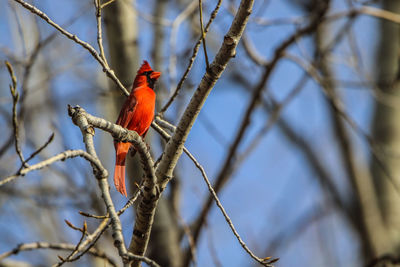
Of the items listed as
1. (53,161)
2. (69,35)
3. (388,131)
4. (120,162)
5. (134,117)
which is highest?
(388,131)

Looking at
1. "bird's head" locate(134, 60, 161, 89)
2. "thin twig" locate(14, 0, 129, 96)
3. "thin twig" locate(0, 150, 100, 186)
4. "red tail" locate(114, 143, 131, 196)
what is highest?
"bird's head" locate(134, 60, 161, 89)

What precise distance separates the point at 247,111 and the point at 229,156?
403 millimetres

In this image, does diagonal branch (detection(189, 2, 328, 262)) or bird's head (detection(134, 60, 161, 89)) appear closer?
diagonal branch (detection(189, 2, 328, 262))

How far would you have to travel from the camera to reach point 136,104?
3.36m

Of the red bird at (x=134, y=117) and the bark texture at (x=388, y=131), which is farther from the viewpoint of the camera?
the bark texture at (x=388, y=131)

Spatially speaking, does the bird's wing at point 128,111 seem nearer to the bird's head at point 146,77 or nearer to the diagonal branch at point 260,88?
the bird's head at point 146,77

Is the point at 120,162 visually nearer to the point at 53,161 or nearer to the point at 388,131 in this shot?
the point at 53,161

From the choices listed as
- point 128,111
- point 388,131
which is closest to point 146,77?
point 128,111

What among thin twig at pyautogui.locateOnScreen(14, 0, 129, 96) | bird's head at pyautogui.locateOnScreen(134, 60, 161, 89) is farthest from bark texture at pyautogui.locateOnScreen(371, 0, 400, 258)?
thin twig at pyautogui.locateOnScreen(14, 0, 129, 96)

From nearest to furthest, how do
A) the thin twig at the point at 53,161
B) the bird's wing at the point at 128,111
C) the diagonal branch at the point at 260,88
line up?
the thin twig at the point at 53,161 → the bird's wing at the point at 128,111 → the diagonal branch at the point at 260,88

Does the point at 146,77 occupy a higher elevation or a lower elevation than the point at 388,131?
lower

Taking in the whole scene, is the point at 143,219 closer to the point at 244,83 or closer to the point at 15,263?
the point at 15,263

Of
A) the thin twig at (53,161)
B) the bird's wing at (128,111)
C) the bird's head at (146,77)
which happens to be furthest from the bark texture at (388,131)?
the thin twig at (53,161)

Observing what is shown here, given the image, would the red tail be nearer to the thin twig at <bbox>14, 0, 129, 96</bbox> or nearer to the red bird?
the red bird
